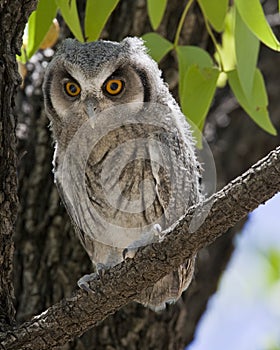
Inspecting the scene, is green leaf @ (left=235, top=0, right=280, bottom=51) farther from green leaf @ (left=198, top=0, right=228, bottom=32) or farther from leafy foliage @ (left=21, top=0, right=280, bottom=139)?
green leaf @ (left=198, top=0, right=228, bottom=32)

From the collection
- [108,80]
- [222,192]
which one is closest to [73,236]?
[108,80]

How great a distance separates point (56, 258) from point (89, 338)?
0.91 feet

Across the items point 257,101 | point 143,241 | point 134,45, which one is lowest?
point 143,241

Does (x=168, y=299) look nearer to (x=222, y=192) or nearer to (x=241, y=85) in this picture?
(x=241, y=85)

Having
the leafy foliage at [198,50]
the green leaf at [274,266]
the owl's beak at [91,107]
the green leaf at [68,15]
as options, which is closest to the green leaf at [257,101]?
the leafy foliage at [198,50]

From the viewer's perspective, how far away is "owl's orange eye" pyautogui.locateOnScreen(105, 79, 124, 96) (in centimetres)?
222

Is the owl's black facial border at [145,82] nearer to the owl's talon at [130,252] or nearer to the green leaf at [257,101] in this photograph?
the green leaf at [257,101]

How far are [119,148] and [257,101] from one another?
38 centimetres

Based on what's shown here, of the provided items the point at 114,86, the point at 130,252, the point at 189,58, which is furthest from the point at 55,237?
the point at 189,58

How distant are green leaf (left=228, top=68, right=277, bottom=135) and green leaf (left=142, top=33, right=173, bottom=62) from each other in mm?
194

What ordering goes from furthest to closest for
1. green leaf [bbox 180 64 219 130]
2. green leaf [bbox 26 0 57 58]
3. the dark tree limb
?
green leaf [bbox 180 64 219 130]
green leaf [bbox 26 0 57 58]
the dark tree limb

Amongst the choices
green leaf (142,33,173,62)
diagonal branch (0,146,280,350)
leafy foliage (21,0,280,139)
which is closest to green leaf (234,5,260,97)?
leafy foliage (21,0,280,139)

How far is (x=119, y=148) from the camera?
224 cm

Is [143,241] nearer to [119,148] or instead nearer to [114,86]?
[119,148]
